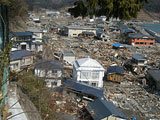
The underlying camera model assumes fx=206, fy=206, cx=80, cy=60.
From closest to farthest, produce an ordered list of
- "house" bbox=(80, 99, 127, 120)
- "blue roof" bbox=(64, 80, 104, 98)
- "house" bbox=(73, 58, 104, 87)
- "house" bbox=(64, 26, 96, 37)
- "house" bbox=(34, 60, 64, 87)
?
"house" bbox=(80, 99, 127, 120) → "blue roof" bbox=(64, 80, 104, 98) → "house" bbox=(34, 60, 64, 87) → "house" bbox=(73, 58, 104, 87) → "house" bbox=(64, 26, 96, 37)

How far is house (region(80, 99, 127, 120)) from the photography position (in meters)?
6.41

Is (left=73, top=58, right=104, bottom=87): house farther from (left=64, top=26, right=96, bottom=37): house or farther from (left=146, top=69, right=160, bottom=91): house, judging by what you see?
(left=64, top=26, right=96, bottom=37): house

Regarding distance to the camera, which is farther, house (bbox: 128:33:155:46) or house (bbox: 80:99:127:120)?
house (bbox: 128:33:155:46)

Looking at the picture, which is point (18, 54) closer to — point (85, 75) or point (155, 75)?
point (85, 75)

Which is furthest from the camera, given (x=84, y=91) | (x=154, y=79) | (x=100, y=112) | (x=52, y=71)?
(x=154, y=79)

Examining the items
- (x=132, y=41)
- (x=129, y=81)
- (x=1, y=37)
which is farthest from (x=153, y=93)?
(x=132, y=41)

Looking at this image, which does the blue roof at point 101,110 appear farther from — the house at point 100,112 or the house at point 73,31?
the house at point 73,31

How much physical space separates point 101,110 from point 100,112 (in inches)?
3.2

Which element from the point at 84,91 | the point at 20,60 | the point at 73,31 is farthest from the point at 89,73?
the point at 73,31

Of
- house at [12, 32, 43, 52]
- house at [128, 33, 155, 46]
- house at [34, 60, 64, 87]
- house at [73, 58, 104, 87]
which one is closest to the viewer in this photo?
house at [34, 60, 64, 87]

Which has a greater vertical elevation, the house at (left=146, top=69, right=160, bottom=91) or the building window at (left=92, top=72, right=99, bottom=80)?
the building window at (left=92, top=72, right=99, bottom=80)

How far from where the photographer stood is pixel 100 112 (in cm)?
666

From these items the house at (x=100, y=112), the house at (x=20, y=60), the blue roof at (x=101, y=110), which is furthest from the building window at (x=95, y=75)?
the house at (x=20, y=60)

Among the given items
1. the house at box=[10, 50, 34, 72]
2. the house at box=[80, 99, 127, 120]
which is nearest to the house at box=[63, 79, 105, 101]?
the house at box=[80, 99, 127, 120]
